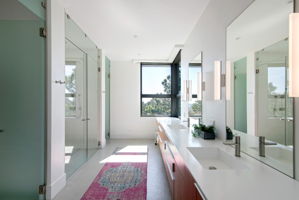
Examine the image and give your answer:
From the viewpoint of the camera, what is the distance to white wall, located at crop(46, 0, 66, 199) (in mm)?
2541

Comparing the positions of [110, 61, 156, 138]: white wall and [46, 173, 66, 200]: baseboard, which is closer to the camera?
[46, 173, 66, 200]: baseboard

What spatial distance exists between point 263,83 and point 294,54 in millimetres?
453

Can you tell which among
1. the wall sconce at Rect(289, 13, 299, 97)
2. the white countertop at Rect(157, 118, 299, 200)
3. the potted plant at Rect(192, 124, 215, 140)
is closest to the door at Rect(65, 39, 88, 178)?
the potted plant at Rect(192, 124, 215, 140)

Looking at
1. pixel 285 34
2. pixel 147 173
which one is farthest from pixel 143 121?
pixel 285 34

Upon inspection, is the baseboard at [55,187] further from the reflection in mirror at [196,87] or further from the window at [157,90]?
the window at [157,90]

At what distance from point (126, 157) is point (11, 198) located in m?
2.42

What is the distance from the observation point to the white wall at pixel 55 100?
2.54m

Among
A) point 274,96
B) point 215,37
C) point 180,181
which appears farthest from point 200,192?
point 215,37

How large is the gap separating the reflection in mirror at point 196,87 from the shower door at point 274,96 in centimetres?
169

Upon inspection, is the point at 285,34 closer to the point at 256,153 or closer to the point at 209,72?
the point at 256,153

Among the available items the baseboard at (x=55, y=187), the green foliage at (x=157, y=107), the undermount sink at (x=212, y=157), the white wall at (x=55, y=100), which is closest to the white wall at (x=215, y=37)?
the undermount sink at (x=212, y=157)

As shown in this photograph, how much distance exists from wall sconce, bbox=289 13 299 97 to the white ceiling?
1.98m

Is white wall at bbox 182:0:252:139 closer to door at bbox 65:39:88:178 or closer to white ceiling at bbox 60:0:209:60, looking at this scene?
white ceiling at bbox 60:0:209:60

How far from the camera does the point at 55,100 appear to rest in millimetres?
2672
